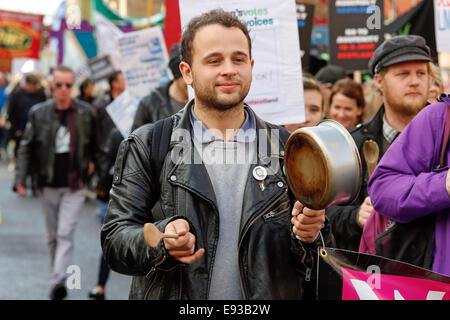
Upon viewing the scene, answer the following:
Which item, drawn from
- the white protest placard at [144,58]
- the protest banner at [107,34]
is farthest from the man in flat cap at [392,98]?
the protest banner at [107,34]

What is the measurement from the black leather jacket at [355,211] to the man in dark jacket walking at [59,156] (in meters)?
4.07

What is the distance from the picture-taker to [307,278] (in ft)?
9.45

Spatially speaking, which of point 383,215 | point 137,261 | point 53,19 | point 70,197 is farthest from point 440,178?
point 53,19

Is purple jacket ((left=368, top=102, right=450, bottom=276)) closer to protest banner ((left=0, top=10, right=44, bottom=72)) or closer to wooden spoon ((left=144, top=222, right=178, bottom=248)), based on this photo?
wooden spoon ((left=144, top=222, right=178, bottom=248))

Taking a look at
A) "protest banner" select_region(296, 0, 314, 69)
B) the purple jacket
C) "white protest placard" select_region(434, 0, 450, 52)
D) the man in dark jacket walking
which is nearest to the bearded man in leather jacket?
the purple jacket

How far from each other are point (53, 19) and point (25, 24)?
589 centimetres

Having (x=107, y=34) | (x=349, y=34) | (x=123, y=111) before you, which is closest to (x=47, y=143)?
(x=123, y=111)

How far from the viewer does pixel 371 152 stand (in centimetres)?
419

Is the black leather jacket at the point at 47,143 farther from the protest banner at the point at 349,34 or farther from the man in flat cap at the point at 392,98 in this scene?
the man in flat cap at the point at 392,98

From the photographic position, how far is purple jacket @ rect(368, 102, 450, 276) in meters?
2.88

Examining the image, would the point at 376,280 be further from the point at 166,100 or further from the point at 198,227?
the point at 166,100

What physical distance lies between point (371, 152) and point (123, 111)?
345 centimetres

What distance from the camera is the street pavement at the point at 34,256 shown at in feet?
24.5
